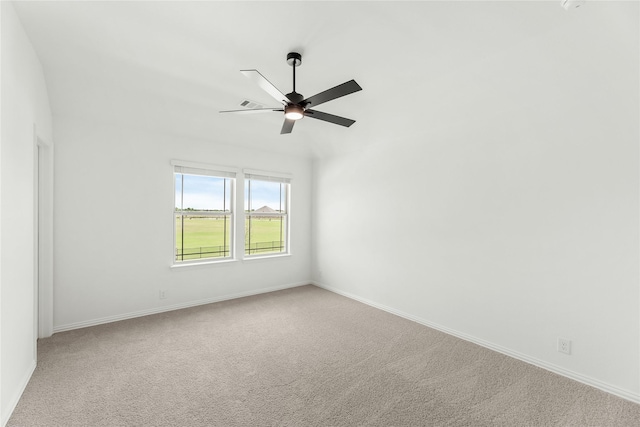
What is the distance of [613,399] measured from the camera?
7.39ft

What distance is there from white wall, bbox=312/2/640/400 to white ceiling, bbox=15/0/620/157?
6.2 inches

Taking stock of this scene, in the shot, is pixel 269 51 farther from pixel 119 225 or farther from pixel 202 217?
pixel 119 225

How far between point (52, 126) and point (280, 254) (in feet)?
11.7

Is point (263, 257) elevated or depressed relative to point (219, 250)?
depressed

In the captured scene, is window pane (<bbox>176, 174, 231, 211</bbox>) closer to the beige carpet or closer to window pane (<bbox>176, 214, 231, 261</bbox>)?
window pane (<bbox>176, 214, 231, 261</bbox>)

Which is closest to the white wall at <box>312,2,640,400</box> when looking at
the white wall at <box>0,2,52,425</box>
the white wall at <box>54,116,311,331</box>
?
the white wall at <box>54,116,311,331</box>

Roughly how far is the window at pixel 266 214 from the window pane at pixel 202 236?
36 cm

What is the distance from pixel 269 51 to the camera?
2615 mm

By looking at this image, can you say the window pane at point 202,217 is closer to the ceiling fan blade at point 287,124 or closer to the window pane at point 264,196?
the window pane at point 264,196

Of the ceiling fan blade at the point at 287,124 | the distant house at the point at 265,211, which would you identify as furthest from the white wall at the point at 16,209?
the distant house at the point at 265,211

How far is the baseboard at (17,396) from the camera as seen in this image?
1.90m

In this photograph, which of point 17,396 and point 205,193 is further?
point 205,193

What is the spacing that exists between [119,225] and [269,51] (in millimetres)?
2939

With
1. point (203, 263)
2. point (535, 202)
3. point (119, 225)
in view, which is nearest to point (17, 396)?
point (119, 225)
